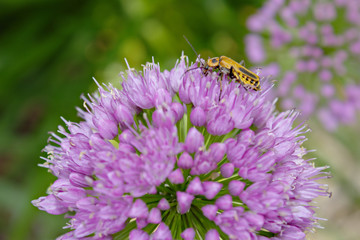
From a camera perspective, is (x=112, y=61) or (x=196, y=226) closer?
(x=196, y=226)

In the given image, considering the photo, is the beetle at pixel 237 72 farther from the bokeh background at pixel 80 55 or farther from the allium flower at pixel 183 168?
the bokeh background at pixel 80 55

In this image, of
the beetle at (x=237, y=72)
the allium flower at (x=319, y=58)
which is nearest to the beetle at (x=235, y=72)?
the beetle at (x=237, y=72)

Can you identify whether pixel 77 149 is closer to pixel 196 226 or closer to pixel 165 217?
pixel 165 217

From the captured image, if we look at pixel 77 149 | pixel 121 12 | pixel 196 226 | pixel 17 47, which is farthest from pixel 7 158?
pixel 196 226

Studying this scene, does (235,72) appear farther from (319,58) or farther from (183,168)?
(319,58)

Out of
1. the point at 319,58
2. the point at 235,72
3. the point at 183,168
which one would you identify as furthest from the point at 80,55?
the point at 183,168

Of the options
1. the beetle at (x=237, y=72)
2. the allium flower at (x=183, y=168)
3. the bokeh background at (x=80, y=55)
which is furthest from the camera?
the bokeh background at (x=80, y=55)
